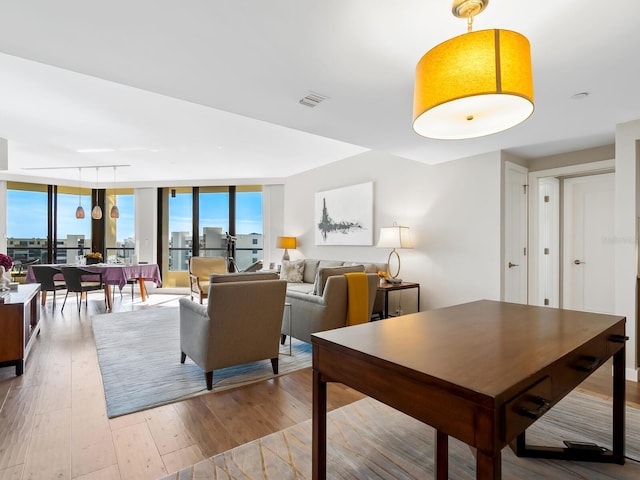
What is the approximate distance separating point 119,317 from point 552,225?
643cm

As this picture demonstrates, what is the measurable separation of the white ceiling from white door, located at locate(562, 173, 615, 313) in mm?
878

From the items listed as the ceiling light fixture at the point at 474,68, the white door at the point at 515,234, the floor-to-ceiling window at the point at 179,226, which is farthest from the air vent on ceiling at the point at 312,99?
the floor-to-ceiling window at the point at 179,226

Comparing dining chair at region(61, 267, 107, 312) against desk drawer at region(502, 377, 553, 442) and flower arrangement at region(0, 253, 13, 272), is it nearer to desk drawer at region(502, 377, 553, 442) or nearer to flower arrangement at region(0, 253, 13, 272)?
flower arrangement at region(0, 253, 13, 272)

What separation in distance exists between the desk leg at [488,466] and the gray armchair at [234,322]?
209 centimetres

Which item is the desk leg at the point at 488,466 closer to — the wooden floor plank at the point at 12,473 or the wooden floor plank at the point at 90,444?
the wooden floor plank at the point at 90,444

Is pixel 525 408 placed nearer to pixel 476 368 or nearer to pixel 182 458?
pixel 476 368

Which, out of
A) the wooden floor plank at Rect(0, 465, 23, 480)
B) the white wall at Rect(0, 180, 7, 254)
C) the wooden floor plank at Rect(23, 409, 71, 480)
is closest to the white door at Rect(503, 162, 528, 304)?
the wooden floor plank at Rect(23, 409, 71, 480)

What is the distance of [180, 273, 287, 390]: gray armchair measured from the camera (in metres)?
2.65

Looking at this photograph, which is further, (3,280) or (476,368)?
(3,280)

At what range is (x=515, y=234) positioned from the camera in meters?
4.26

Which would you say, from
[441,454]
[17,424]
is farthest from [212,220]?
[441,454]

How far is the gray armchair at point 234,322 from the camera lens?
265 centimetres

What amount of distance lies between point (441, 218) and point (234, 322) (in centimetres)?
314

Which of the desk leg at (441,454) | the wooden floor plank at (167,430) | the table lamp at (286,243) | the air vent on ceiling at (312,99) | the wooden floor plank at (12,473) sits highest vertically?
the air vent on ceiling at (312,99)
